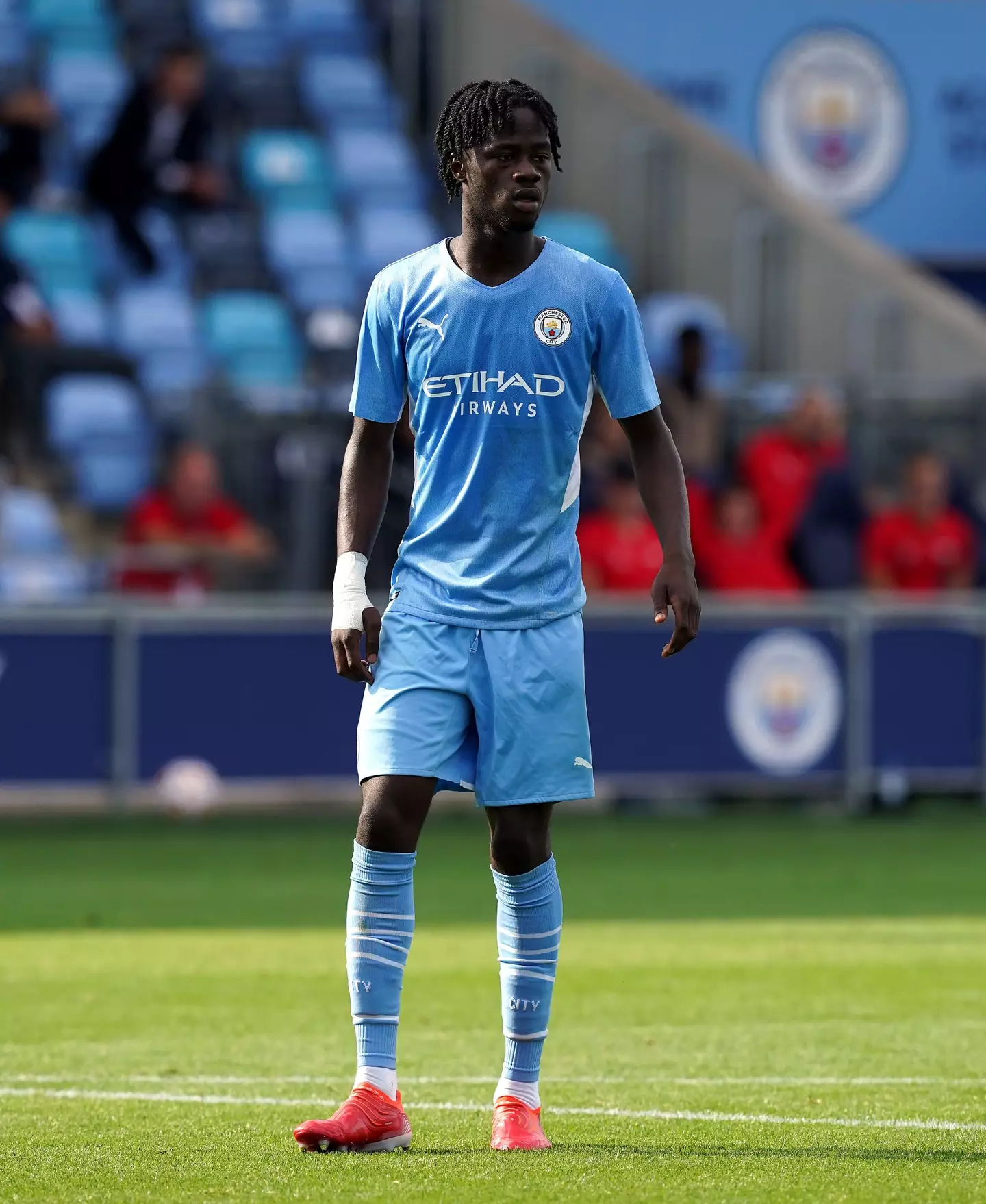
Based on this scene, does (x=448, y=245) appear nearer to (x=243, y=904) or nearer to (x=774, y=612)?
(x=243, y=904)

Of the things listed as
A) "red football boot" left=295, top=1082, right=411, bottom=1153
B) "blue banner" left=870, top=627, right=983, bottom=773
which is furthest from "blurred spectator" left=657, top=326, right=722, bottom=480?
"red football boot" left=295, top=1082, right=411, bottom=1153

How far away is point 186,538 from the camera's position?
16109 millimetres

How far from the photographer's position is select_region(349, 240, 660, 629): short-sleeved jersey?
18.2 ft

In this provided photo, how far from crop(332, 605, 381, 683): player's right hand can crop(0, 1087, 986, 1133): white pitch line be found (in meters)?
1.17

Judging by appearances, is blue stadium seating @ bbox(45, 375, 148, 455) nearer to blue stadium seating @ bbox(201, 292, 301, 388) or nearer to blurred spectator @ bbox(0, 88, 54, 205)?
blue stadium seating @ bbox(201, 292, 301, 388)

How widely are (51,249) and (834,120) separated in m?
8.53

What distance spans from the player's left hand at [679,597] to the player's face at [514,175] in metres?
0.81

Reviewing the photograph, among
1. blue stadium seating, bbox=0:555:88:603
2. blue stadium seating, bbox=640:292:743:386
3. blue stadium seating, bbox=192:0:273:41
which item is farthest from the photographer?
blue stadium seating, bbox=192:0:273:41

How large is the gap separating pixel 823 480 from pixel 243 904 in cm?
656

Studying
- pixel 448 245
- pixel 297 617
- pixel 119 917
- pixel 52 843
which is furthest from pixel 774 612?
pixel 448 245

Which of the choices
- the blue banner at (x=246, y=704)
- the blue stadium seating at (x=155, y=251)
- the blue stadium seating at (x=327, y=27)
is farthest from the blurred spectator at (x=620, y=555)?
the blue stadium seating at (x=327, y=27)

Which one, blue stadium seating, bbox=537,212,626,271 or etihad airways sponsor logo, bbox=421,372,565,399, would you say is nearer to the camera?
etihad airways sponsor logo, bbox=421,372,565,399

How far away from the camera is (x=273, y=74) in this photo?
22688mm

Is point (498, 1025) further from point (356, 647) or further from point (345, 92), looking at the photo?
point (345, 92)
